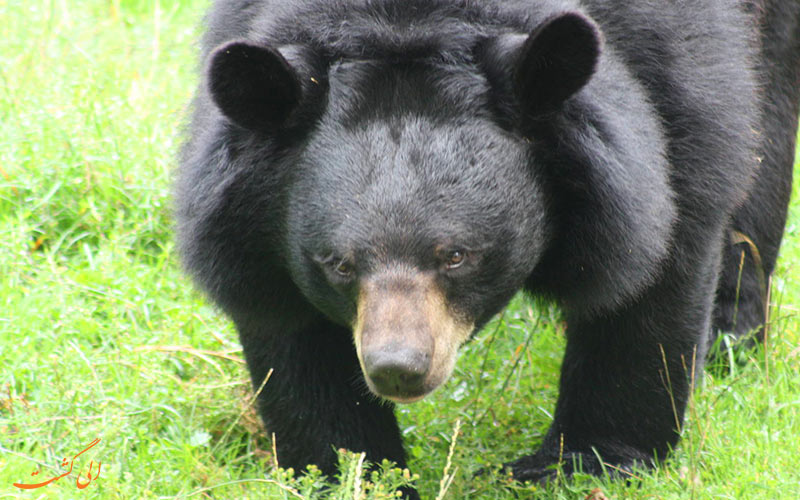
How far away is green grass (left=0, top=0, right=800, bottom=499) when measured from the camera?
460 centimetres

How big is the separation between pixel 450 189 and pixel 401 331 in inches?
19.1

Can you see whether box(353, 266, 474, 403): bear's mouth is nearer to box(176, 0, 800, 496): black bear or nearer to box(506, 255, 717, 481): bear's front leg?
box(176, 0, 800, 496): black bear

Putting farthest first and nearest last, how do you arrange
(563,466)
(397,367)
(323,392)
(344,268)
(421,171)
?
(563,466) < (323,392) < (344,268) < (421,171) < (397,367)

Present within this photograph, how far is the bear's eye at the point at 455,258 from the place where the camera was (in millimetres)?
3660

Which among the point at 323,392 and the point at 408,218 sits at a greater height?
the point at 408,218

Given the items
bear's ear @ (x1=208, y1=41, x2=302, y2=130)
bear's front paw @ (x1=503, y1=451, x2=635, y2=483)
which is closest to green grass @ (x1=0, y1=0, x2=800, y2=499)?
bear's front paw @ (x1=503, y1=451, x2=635, y2=483)

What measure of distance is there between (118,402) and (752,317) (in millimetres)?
3276

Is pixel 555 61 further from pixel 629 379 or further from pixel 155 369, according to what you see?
pixel 155 369

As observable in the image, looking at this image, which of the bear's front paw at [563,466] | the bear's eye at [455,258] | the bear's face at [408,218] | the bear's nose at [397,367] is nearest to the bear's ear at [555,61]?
the bear's face at [408,218]

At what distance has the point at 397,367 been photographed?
3520 mm

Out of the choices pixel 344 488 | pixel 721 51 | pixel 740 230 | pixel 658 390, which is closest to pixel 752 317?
pixel 740 230

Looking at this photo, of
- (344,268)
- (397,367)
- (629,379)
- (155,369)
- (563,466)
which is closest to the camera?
(397,367)

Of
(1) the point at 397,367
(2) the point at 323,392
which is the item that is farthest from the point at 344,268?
(2) the point at 323,392

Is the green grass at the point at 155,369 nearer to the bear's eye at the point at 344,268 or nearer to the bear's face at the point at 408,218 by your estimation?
the bear's face at the point at 408,218
